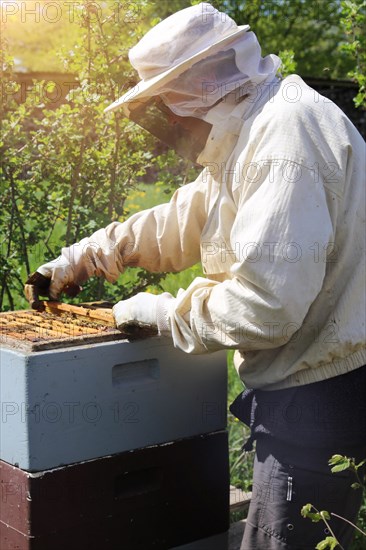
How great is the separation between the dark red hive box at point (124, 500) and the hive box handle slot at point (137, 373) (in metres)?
0.19

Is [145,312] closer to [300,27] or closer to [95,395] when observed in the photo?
[95,395]

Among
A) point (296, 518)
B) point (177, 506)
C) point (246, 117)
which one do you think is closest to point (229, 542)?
point (177, 506)

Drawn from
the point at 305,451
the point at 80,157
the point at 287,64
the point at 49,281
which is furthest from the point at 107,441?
the point at 287,64

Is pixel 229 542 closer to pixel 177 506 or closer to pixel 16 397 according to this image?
pixel 177 506

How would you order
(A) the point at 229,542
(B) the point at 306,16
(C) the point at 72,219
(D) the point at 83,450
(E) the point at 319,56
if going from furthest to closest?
(E) the point at 319,56, (B) the point at 306,16, (C) the point at 72,219, (A) the point at 229,542, (D) the point at 83,450

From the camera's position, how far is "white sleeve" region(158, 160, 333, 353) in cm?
196

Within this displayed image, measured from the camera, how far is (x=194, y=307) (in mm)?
2092

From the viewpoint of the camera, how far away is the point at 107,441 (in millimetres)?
2268

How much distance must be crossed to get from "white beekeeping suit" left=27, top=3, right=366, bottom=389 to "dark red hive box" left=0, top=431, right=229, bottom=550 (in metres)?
0.38

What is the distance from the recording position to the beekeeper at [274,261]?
1.98m

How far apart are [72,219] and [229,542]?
154 centimetres

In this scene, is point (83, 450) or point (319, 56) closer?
point (83, 450)

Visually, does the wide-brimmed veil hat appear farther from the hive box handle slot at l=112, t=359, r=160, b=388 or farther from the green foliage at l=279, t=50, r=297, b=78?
the green foliage at l=279, t=50, r=297, b=78

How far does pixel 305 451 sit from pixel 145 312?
557 mm
